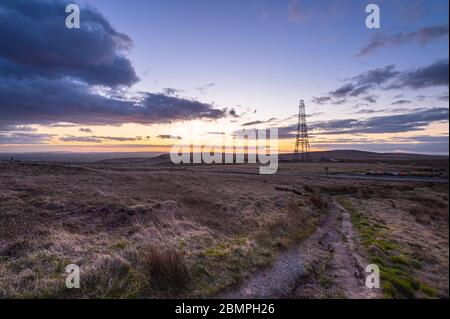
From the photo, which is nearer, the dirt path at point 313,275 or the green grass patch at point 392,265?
the green grass patch at point 392,265

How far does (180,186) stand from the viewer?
27906mm

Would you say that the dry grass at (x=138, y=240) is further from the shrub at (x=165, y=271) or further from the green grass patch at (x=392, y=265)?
the green grass patch at (x=392, y=265)

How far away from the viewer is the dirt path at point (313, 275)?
6.71 meters

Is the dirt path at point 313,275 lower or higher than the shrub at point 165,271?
lower

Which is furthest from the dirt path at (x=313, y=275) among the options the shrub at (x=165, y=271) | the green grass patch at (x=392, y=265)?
the shrub at (x=165, y=271)

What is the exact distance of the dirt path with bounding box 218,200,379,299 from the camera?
6.71 m

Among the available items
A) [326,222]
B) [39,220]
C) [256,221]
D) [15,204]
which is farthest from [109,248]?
[326,222]

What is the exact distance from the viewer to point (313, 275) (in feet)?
26.1

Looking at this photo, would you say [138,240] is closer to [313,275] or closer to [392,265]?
[313,275]

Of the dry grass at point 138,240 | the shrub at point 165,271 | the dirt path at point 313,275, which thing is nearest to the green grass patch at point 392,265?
the dirt path at point 313,275

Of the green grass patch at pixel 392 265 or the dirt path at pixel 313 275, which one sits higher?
the green grass patch at pixel 392 265

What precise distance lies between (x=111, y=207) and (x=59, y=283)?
402 inches

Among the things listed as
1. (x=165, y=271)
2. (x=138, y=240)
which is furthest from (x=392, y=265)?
(x=138, y=240)

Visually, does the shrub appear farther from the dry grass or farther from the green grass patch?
the green grass patch
